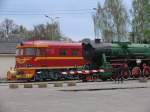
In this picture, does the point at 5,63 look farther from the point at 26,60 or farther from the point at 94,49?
the point at 94,49

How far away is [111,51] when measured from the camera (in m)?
42.3

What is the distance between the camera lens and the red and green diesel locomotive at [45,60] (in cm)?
4281

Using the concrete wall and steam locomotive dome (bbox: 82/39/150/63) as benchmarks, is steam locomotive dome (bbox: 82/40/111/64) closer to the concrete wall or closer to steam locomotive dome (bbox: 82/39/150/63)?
steam locomotive dome (bbox: 82/39/150/63)

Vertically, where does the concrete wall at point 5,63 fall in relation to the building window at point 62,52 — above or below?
below

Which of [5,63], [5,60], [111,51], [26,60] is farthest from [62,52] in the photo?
[5,60]

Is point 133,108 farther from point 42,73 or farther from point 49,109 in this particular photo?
point 42,73

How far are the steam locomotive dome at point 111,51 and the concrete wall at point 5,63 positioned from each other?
14.2m

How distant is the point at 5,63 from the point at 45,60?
1291 centimetres

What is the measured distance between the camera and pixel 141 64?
1732 inches

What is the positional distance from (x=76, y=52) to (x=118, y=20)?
24.5 meters

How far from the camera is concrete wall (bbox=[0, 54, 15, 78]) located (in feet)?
180

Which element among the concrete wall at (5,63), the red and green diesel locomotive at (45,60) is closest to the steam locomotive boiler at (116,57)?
the red and green diesel locomotive at (45,60)

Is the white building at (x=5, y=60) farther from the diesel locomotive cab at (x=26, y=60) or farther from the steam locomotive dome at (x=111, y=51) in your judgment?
the steam locomotive dome at (x=111, y=51)

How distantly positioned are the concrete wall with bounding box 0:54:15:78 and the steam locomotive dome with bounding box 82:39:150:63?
14155 millimetres
